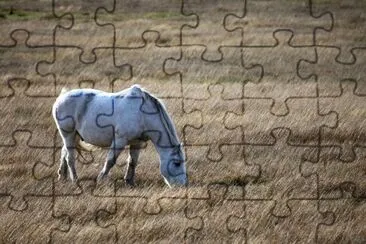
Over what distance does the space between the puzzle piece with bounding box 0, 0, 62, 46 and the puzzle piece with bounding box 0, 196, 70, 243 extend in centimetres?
1536

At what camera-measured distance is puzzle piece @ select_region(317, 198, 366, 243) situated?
30.4ft

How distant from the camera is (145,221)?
9.78 m

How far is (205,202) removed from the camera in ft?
34.0

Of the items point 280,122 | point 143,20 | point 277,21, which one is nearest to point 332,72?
point 280,122

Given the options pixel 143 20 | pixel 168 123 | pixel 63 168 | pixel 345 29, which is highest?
pixel 168 123

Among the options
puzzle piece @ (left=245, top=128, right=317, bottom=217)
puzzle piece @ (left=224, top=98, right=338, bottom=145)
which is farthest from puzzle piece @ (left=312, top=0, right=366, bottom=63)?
puzzle piece @ (left=245, top=128, right=317, bottom=217)

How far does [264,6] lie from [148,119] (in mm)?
21857

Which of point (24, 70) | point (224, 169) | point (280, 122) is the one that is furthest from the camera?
point (24, 70)

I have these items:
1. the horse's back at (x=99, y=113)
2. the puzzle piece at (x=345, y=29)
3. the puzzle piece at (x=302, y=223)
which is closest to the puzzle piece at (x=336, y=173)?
the puzzle piece at (x=302, y=223)

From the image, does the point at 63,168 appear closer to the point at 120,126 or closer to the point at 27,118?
the point at 120,126

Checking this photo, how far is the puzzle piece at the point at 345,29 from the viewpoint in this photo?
24672 millimetres

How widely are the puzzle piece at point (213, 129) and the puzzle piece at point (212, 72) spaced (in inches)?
42.3

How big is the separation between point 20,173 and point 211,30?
16.5 m

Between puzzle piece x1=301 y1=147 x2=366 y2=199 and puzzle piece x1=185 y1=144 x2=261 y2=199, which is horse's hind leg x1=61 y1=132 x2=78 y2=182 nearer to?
puzzle piece x1=185 y1=144 x2=261 y2=199
